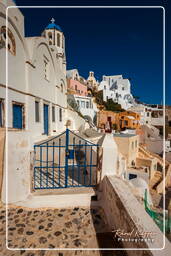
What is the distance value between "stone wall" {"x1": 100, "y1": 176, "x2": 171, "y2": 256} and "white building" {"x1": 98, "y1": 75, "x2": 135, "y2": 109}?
4523 cm

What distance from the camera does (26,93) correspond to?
7469 millimetres

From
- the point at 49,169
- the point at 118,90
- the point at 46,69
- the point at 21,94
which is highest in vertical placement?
the point at 118,90

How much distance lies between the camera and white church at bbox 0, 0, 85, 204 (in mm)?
3107

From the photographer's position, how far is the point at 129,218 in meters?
1.94

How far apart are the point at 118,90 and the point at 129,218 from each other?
55936 millimetres

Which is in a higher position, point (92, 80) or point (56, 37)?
point (92, 80)

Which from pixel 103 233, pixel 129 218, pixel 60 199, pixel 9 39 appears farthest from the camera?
pixel 9 39

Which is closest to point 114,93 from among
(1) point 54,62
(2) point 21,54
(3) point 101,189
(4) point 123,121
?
(4) point 123,121

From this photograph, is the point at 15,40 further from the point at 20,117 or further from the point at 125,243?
the point at 125,243

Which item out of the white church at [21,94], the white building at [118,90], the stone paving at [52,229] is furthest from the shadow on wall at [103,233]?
the white building at [118,90]

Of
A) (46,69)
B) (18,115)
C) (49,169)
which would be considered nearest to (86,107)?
(46,69)

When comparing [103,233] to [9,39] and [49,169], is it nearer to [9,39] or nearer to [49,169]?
[49,169]

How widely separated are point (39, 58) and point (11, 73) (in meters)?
3.32

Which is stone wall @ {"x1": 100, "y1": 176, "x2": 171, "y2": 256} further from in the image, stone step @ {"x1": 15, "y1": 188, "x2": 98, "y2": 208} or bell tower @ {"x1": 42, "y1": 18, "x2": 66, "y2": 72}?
bell tower @ {"x1": 42, "y1": 18, "x2": 66, "y2": 72}
